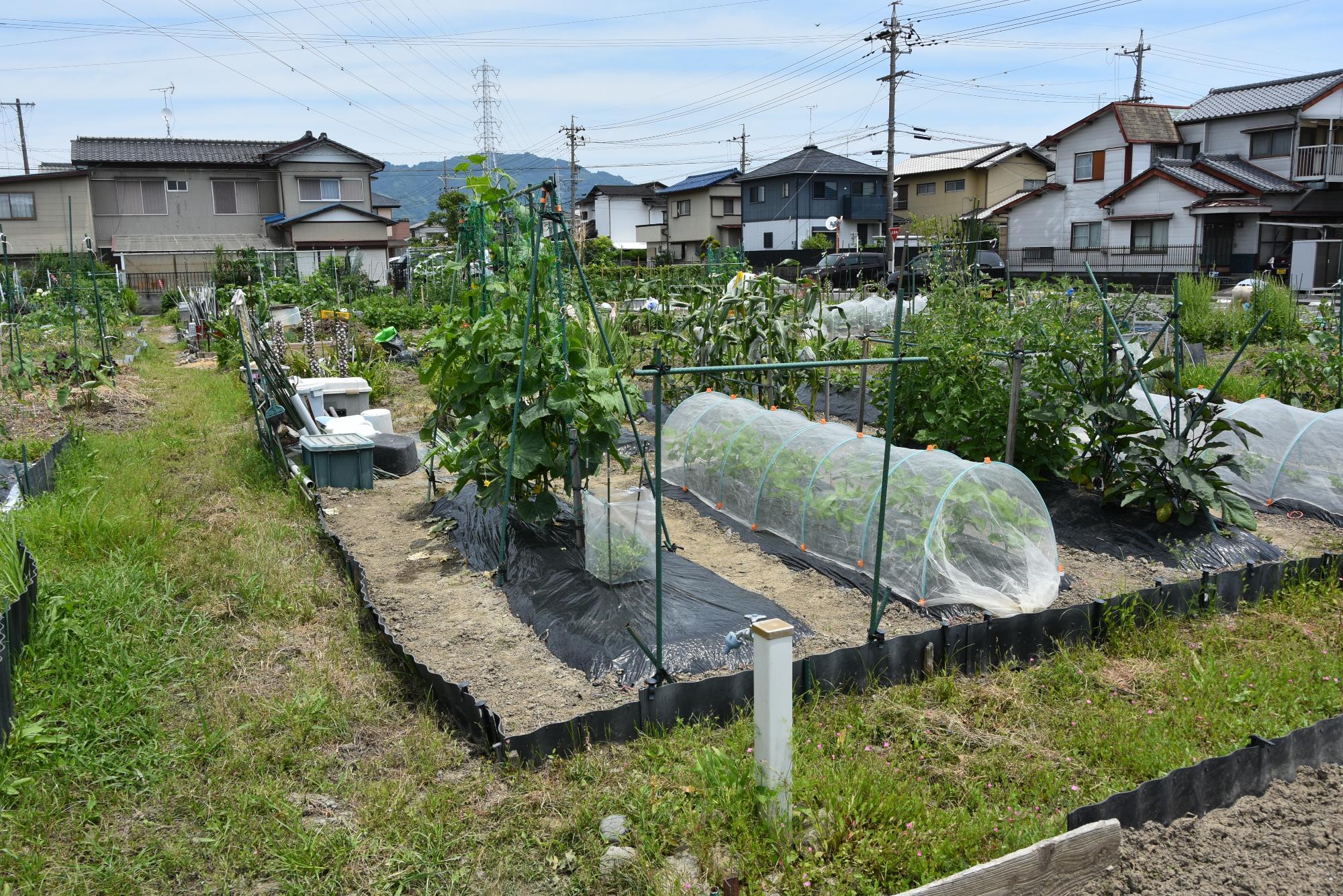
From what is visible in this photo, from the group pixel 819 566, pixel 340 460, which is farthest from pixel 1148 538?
pixel 340 460

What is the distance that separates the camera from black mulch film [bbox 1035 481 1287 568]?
5.52 m

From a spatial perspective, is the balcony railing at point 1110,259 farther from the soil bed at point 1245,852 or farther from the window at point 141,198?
the window at point 141,198

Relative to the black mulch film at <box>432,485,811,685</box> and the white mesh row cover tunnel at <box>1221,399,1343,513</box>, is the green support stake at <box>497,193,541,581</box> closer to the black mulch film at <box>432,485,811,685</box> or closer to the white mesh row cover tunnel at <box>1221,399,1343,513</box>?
the black mulch film at <box>432,485,811,685</box>

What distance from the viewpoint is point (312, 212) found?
2850 cm

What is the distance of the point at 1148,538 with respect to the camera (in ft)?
19.0

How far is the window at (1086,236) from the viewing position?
29812mm

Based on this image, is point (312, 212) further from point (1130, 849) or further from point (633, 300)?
point (1130, 849)

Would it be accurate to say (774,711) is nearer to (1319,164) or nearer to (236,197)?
(1319,164)

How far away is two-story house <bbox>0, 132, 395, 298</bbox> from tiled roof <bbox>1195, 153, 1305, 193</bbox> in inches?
986

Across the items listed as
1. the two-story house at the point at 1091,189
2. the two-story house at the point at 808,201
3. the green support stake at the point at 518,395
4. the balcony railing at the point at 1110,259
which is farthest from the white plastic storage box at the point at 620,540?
the two-story house at the point at 808,201

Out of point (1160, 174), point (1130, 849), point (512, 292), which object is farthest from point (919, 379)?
point (1160, 174)

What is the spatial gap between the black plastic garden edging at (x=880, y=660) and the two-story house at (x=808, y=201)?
3235 centimetres

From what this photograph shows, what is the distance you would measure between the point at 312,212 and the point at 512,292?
2566cm

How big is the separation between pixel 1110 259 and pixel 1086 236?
1.48m
